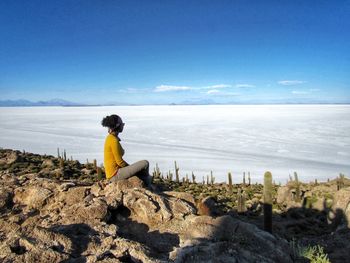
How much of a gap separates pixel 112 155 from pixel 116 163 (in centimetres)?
18

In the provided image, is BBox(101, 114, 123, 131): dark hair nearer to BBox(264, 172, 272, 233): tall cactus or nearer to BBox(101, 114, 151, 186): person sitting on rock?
BBox(101, 114, 151, 186): person sitting on rock

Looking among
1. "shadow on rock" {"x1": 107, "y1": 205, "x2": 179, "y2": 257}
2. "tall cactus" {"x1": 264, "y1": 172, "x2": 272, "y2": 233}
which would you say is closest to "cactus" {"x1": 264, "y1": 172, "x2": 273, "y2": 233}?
"tall cactus" {"x1": 264, "y1": 172, "x2": 272, "y2": 233}

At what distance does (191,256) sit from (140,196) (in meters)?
1.84

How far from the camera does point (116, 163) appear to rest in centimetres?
712

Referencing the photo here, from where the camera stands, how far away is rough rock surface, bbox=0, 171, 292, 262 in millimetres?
3909

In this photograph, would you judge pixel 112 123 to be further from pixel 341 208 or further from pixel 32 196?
pixel 341 208

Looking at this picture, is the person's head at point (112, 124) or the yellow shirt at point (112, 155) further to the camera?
the person's head at point (112, 124)

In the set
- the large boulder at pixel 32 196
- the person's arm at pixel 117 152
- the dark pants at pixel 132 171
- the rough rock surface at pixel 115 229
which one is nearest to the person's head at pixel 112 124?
the person's arm at pixel 117 152

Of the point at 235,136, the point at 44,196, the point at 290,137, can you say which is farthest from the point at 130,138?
the point at 44,196

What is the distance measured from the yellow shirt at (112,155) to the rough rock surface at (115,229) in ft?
1.87

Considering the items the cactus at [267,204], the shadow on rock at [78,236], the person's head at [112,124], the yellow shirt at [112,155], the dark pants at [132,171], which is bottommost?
the cactus at [267,204]

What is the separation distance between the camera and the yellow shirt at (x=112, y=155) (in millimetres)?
7018

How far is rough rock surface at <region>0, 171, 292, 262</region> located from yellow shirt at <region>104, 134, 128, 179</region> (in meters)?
0.57

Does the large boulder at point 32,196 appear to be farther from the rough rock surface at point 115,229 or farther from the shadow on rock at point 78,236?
the shadow on rock at point 78,236
